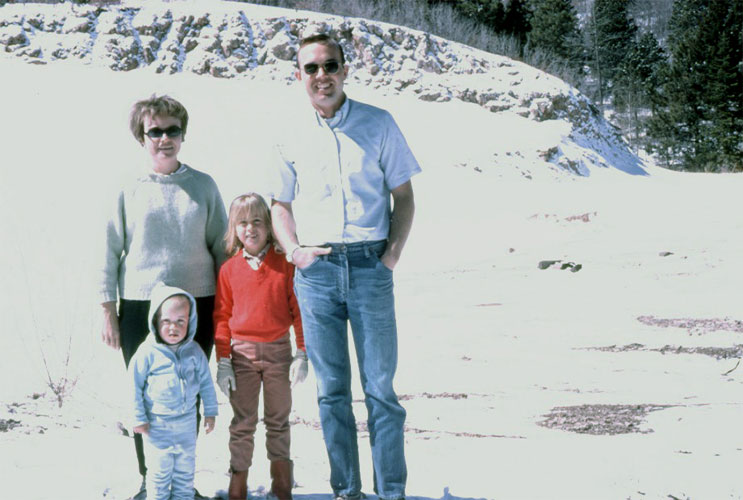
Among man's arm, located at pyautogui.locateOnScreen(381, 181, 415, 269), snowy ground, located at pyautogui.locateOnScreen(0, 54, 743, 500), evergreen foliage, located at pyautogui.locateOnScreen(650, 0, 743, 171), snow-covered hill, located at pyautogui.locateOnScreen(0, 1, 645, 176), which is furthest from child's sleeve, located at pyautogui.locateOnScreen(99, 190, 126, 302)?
evergreen foliage, located at pyautogui.locateOnScreen(650, 0, 743, 171)

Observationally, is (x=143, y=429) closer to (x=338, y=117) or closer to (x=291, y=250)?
(x=291, y=250)

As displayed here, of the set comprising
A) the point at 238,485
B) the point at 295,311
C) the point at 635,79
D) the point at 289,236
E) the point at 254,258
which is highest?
the point at 635,79

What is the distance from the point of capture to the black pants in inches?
158

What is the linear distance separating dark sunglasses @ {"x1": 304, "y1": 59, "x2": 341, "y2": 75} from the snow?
0.36 metres

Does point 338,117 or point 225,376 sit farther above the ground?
point 338,117

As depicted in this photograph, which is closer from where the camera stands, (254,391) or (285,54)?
(254,391)

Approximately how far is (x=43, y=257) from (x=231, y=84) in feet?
51.1

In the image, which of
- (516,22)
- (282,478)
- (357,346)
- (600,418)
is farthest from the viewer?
(516,22)

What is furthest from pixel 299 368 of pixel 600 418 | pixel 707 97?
pixel 707 97

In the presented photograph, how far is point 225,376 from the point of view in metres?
3.82

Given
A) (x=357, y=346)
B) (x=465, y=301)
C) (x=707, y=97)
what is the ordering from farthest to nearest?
(x=707, y=97) → (x=465, y=301) → (x=357, y=346)

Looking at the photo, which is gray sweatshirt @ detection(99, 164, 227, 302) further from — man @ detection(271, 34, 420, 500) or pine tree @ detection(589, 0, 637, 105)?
pine tree @ detection(589, 0, 637, 105)

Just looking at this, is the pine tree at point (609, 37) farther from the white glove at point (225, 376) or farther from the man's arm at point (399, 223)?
the white glove at point (225, 376)

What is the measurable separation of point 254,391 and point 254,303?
39 cm
